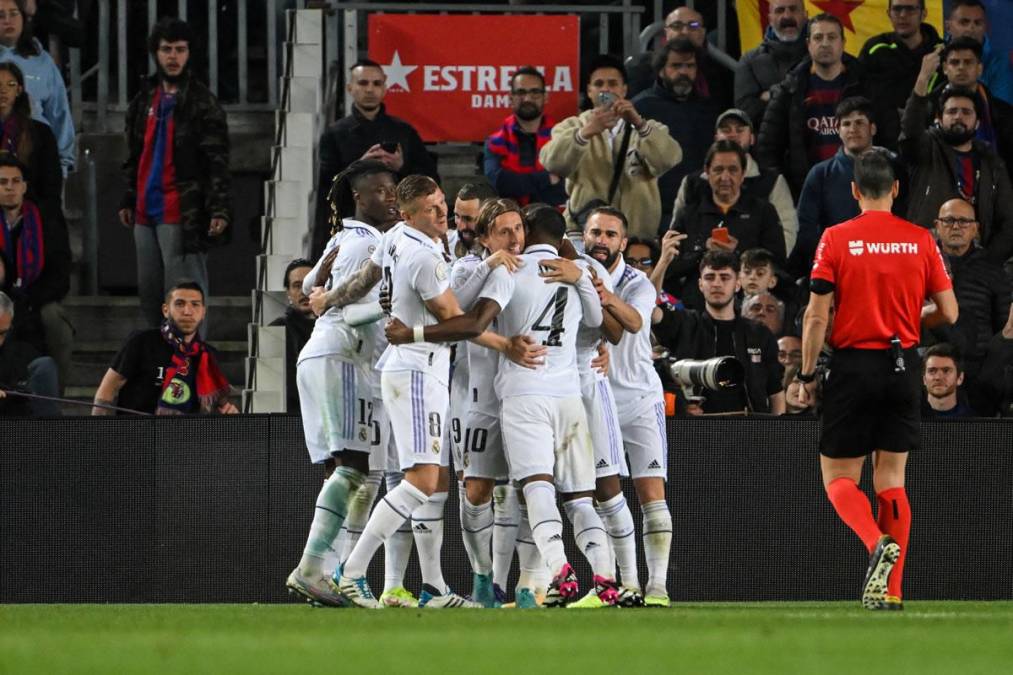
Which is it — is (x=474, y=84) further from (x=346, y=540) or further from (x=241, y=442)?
(x=346, y=540)

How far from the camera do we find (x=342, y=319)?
10359 mm

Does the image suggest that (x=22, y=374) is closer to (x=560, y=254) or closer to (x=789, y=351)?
(x=560, y=254)

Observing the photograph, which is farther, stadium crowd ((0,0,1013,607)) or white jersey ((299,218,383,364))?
white jersey ((299,218,383,364))

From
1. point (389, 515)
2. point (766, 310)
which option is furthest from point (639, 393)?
point (766, 310)

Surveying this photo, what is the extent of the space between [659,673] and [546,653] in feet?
2.19

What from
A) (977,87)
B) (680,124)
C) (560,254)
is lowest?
(560,254)

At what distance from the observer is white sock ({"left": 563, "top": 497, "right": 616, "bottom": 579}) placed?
9992 mm

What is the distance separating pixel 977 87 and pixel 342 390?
6.68 m

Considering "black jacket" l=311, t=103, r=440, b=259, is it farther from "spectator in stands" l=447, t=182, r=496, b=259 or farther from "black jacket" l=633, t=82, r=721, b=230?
"spectator in stands" l=447, t=182, r=496, b=259

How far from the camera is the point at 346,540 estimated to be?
1082 cm

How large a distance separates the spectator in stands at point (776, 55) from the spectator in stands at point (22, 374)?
592cm

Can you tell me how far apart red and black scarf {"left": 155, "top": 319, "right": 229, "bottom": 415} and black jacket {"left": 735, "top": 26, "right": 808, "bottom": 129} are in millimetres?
4992

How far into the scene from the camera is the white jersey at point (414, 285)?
9781 millimetres

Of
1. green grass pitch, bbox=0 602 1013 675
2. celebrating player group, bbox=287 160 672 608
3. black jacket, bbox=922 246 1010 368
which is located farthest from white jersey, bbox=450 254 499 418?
black jacket, bbox=922 246 1010 368
